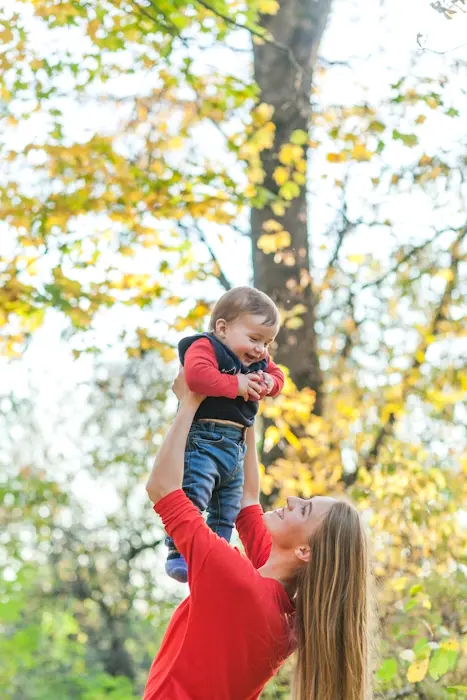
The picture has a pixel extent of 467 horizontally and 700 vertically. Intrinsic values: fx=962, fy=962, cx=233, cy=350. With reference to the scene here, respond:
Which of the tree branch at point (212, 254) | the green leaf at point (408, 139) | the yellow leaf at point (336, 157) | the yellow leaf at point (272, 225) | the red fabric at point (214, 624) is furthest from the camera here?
the tree branch at point (212, 254)

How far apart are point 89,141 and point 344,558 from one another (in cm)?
538

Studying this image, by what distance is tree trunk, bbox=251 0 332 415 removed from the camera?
7.30m

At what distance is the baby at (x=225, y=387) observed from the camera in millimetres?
2650

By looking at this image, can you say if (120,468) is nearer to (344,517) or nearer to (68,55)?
(68,55)

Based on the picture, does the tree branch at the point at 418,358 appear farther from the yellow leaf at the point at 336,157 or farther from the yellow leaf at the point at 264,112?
the yellow leaf at the point at 264,112

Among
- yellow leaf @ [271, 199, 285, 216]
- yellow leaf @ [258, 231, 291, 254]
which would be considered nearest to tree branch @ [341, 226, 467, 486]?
yellow leaf @ [258, 231, 291, 254]

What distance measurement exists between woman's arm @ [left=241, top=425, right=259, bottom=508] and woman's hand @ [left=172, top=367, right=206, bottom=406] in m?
0.32

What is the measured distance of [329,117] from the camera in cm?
756

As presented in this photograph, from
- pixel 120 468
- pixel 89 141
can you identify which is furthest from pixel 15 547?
pixel 89 141

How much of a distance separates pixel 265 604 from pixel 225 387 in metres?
0.59

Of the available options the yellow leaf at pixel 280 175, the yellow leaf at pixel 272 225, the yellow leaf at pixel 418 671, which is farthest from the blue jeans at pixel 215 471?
the yellow leaf at pixel 272 225

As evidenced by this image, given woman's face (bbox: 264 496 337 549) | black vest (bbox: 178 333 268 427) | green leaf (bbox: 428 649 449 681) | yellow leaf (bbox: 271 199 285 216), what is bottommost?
green leaf (bbox: 428 649 449 681)

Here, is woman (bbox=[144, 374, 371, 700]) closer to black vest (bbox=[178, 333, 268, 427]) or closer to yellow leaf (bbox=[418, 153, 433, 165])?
black vest (bbox=[178, 333, 268, 427])

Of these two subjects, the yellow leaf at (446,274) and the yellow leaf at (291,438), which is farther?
the yellow leaf at (446,274)
